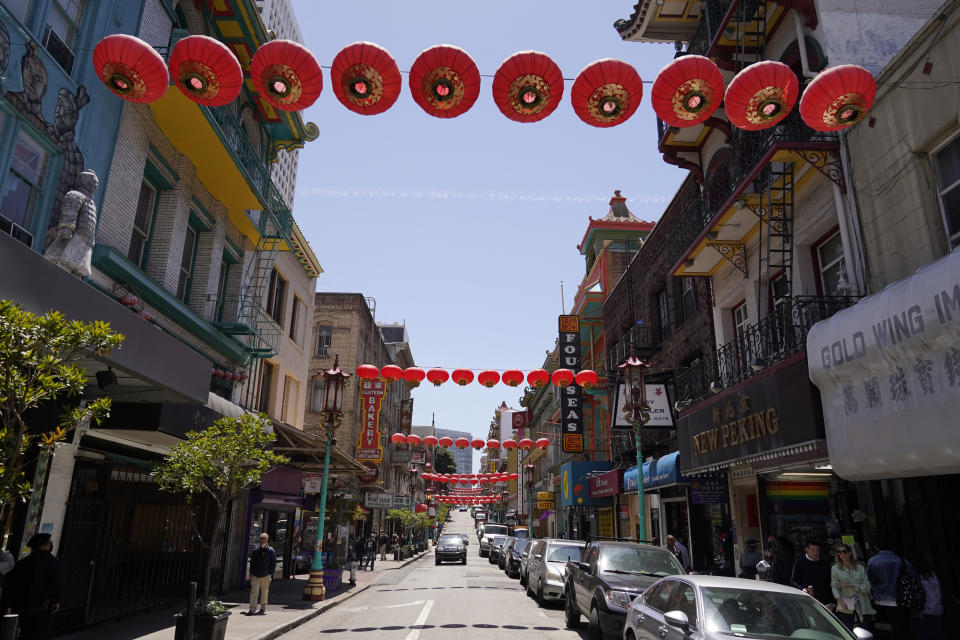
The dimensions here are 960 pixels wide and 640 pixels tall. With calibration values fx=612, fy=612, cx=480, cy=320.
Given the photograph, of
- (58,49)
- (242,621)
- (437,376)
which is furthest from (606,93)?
(437,376)

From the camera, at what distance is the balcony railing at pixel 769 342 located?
36.2 ft

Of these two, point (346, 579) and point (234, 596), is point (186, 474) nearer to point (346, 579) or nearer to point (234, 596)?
point (234, 596)

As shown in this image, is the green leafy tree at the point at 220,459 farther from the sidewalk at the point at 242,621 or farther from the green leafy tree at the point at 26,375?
the green leafy tree at the point at 26,375

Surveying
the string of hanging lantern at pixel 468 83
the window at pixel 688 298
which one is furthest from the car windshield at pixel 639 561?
the window at pixel 688 298

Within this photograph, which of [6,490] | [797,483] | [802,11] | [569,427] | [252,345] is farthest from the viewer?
[569,427]

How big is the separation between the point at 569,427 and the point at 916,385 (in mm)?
22774

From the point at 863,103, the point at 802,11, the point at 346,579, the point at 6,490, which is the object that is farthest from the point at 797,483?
the point at 346,579

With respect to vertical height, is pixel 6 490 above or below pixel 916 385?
below

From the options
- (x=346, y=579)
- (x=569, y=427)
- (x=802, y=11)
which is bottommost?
(x=346, y=579)

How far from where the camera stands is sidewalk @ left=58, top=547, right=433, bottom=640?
11.2m

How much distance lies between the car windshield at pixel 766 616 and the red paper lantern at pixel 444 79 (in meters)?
6.83

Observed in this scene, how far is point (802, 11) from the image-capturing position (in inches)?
489

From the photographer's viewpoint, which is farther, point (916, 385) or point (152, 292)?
point (152, 292)

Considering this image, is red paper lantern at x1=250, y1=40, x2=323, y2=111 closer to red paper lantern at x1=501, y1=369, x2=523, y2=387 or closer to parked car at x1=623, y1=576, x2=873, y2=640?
parked car at x1=623, y1=576, x2=873, y2=640
